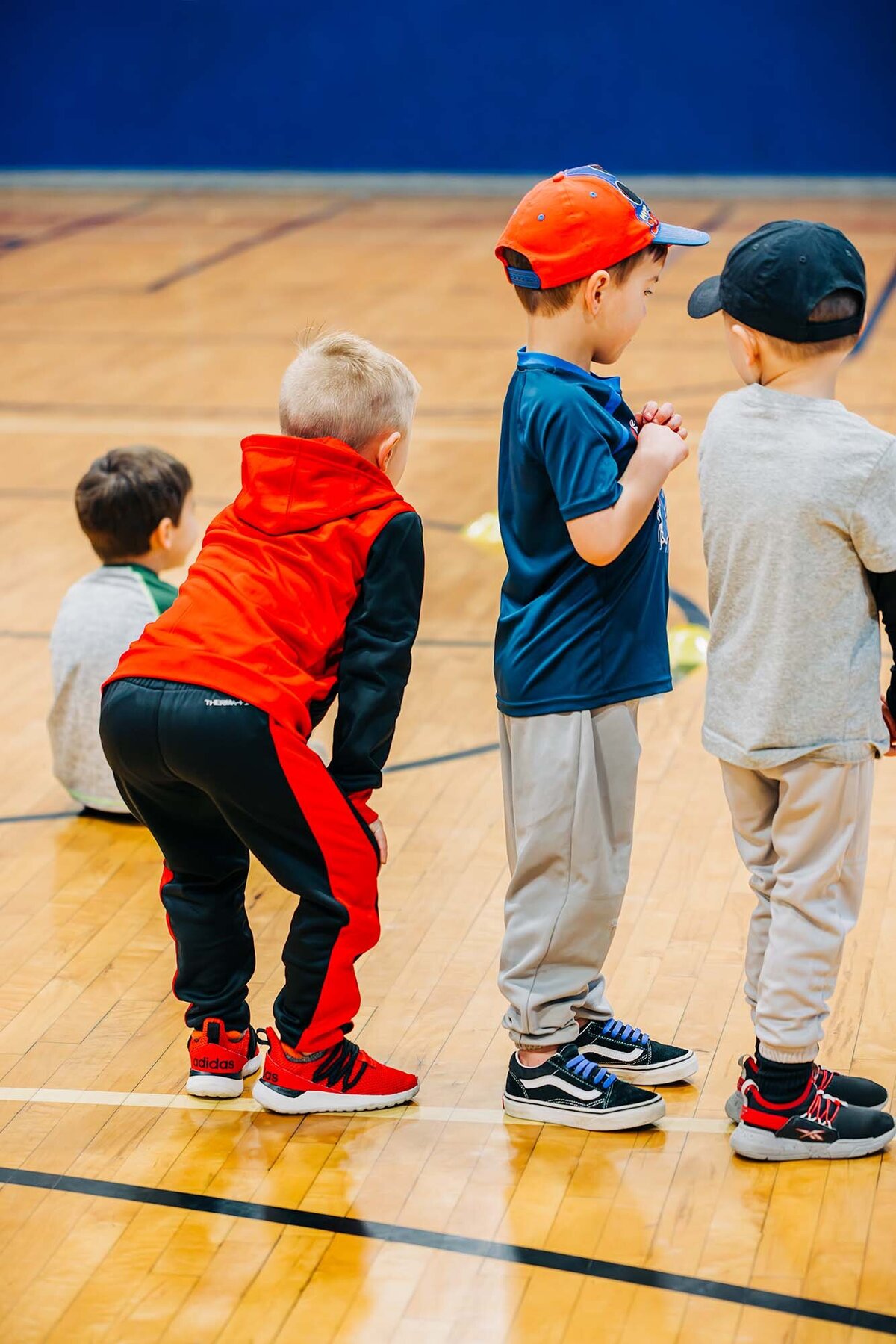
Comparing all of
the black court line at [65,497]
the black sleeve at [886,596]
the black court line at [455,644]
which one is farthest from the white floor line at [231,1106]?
the black court line at [65,497]

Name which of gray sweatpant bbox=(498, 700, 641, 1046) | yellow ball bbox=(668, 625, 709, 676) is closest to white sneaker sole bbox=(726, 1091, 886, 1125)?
gray sweatpant bbox=(498, 700, 641, 1046)

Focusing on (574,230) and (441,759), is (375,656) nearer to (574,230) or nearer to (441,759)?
(574,230)

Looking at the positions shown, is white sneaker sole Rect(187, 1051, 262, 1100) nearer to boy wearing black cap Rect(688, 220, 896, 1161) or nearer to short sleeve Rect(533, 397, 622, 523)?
boy wearing black cap Rect(688, 220, 896, 1161)

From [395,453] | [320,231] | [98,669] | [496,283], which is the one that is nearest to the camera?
[395,453]

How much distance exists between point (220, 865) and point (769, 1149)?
0.84 meters

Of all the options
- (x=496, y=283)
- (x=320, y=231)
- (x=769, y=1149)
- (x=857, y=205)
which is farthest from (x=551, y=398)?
(x=857, y=205)

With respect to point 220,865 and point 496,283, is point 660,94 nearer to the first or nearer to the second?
point 496,283

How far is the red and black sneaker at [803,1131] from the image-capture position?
219 centimetres

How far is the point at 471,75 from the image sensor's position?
12.4m

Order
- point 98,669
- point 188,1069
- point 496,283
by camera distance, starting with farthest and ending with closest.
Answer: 1. point 496,283
2. point 98,669
3. point 188,1069

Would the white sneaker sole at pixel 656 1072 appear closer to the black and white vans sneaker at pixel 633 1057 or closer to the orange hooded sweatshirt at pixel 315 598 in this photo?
the black and white vans sneaker at pixel 633 1057

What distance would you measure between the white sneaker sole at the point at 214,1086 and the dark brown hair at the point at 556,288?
117 centimetres

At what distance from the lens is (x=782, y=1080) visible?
2172mm

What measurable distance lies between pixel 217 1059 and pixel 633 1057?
0.61 m
